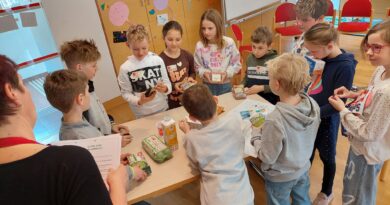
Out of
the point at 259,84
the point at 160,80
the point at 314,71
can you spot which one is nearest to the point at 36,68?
the point at 160,80

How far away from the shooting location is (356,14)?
4.74m

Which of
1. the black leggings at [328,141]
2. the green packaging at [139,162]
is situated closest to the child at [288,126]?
the black leggings at [328,141]

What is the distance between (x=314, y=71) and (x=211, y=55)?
1.04 metres

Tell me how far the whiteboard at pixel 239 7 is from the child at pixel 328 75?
2563 millimetres

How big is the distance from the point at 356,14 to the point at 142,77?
4.35 m

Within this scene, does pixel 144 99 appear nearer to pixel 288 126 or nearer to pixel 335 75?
pixel 288 126

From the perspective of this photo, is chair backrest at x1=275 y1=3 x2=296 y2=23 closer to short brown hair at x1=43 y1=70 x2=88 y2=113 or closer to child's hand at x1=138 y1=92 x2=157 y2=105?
child's hand at x1=138 y1=92 x2=157 y2=105

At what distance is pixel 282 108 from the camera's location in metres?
1.43

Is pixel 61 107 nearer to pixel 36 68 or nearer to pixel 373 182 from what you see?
pixel 373 182

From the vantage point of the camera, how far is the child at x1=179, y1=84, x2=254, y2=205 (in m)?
1.42

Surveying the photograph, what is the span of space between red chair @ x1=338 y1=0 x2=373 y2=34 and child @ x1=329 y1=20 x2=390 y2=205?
3539 mm

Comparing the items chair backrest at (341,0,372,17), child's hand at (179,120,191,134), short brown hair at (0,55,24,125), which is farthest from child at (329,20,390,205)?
chair backrest at (341,0,372,17)

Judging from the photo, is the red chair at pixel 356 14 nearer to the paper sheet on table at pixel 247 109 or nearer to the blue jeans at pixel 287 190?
the paper sheet on table at pixel 247 109

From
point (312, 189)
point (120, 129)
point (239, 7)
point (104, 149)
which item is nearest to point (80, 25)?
point (120, 129)
